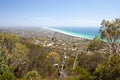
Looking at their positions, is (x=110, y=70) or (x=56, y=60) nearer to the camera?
(x=110, y=70)

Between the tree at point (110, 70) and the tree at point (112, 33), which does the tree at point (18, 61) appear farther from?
the tree at point (110, 70)

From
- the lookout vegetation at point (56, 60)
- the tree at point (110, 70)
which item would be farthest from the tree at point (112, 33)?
the tree at point (110, 70)

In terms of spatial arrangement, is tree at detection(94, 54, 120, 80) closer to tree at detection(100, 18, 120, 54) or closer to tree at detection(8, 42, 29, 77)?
tree at detection(100, 18, 120, 54)

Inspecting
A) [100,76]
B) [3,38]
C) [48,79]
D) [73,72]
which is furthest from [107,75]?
[3,38]

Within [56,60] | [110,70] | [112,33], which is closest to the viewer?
[110,70]

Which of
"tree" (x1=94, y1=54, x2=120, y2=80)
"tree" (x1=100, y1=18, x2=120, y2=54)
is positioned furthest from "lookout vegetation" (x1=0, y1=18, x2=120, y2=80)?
"tree" (x1=94, y1=54, x2=120, y2=80)

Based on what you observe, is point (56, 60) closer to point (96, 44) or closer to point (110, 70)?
point (96, 44)

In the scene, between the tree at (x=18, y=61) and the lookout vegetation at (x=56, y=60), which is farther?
the tree at (x=18, y=61)

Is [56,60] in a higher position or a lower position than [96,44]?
lower

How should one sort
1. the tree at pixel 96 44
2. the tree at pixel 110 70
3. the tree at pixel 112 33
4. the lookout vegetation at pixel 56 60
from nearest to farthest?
the tree at pixel 110 70 → the lookout vegetation at pixel 56 60 → the tree at pixel 112 33 → the tree at pixel 96 44

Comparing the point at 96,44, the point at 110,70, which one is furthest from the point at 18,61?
the point at 110,70
